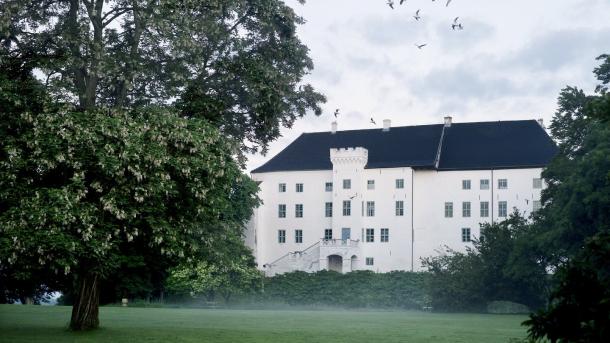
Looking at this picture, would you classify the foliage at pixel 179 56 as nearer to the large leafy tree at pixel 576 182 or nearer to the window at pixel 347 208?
the large leafy tree at pixel 576 182

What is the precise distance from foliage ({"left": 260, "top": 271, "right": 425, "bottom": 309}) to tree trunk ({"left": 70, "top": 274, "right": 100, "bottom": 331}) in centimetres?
→ 4427

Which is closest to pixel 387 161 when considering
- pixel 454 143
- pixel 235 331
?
pixel 454 143

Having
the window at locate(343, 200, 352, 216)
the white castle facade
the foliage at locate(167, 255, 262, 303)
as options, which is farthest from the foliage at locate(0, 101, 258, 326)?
the window at locate(343, 200, 352, 216)

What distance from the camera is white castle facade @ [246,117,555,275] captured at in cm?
8625

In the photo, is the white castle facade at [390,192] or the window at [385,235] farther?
the window at [385,235]

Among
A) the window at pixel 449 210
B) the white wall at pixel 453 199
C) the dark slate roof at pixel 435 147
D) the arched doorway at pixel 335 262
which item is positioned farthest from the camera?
the arched doorway at pixel 335 262

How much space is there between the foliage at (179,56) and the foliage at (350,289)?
41217 millimetres

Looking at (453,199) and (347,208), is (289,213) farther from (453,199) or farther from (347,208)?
(453,199)

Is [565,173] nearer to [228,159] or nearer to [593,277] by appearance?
[228,159]

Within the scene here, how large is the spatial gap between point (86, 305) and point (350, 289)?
46277 mm

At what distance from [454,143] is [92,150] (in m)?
70.4

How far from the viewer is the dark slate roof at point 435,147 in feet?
283

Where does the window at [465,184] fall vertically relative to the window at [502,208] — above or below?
above

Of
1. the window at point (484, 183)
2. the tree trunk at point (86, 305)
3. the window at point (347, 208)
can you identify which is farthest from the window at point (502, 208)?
the tree trunk at point (86, 305)
